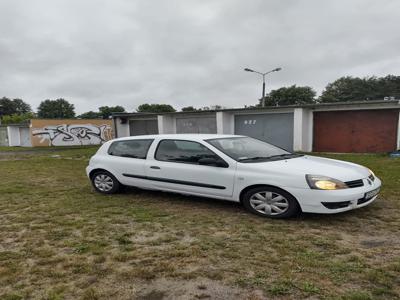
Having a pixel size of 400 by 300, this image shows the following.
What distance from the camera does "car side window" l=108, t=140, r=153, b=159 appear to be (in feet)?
19.1

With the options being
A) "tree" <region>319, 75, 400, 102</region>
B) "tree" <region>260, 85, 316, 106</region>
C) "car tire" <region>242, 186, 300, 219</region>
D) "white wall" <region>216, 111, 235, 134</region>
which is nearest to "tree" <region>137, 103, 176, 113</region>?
"tree" <region>260, 85, 316, 106</region>

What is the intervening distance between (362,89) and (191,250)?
63.4 m

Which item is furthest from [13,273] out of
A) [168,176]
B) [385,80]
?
[385,80]

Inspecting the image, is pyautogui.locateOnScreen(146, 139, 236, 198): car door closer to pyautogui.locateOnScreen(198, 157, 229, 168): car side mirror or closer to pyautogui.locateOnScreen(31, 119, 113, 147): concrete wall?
pyautogui.locateOnScreen(198, 157, 229, 168): car side mirror

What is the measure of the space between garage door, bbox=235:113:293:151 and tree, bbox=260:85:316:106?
38.4 meters

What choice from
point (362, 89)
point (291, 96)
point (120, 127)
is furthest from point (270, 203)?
point (362, 89)

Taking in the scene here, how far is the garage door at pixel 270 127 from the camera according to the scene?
17688 millimetres

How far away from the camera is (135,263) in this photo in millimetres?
3113

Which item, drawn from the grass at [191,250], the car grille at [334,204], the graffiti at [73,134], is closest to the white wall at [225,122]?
the grass at [191,250]

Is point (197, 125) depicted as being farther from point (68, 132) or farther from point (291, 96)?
point (291, 96)

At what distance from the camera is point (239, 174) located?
4.65m

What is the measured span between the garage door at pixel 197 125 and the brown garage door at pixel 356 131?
20.9 feet

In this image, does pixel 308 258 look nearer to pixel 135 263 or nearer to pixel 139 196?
pixel 135 263

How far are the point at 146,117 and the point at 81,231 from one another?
19998 mm
